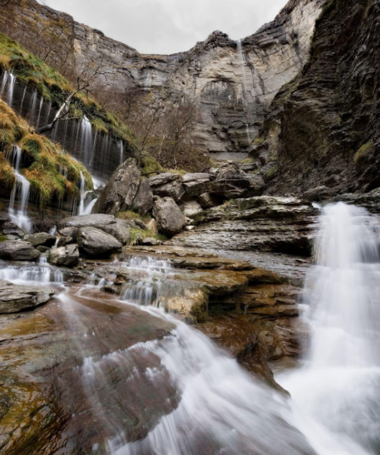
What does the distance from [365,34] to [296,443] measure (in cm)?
1434

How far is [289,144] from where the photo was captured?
44.7ft

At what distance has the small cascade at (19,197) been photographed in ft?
21.4

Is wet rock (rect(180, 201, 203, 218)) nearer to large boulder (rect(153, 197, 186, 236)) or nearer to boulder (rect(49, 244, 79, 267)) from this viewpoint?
large boulder (rect(153, 197, 186, 236))

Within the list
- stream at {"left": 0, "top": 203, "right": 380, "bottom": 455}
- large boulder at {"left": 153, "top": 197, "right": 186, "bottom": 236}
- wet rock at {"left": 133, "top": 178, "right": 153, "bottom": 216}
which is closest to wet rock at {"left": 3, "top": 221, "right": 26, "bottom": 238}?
stream at {"left": 0, "top": 203, "right": 380, "bottom": 455}

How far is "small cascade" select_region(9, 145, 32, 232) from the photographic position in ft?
21.4

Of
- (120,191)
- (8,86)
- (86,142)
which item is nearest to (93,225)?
(120,191)

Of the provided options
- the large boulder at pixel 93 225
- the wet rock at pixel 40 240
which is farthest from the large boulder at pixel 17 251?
the large boulder at pixel 93 225

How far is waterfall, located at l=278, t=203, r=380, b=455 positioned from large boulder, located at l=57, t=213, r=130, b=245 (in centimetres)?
582

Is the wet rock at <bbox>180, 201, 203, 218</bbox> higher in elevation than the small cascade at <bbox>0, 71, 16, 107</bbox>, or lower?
lower

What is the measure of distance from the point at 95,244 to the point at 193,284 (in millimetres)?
3300

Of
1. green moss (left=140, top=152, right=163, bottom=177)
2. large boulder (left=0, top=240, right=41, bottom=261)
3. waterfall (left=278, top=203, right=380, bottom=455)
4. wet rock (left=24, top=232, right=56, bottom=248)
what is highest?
green moss (left=140, top=152, right=163, bottom=177)

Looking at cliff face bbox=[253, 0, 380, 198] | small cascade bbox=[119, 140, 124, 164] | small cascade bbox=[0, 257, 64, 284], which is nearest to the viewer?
small cascade bbox=[0, 257, 64, 284]

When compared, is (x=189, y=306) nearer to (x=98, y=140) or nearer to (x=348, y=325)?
(x=348, y=325)

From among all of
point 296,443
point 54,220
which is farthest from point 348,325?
point 54,220
